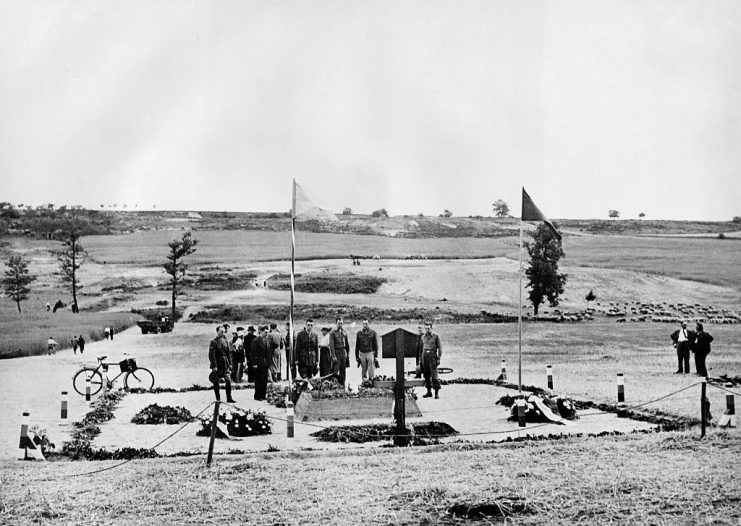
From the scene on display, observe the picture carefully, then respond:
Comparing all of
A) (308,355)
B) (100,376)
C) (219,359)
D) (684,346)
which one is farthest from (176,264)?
(684,346)

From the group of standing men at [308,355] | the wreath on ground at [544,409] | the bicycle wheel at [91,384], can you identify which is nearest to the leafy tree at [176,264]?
the bicycle wheel at [91,384]

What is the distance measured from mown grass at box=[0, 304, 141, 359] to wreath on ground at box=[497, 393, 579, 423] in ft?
49.8

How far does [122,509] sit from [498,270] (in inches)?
1914

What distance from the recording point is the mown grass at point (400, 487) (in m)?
9.02

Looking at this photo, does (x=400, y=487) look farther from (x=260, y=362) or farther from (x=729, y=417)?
(x=260, y=362)

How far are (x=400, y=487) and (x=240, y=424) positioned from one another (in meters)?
5.53

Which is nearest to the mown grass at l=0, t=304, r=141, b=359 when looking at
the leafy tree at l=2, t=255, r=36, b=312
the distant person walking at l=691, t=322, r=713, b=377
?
the leafy tree at l=2, t=255, r=36, b=312

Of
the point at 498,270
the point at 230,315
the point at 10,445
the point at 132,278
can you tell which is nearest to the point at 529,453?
the point at 10,445

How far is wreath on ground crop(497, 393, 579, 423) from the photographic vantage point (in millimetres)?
15844

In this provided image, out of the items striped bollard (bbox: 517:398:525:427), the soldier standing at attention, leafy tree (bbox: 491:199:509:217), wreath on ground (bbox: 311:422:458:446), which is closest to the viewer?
wreath on ground (bbox: 311:422:458:446)

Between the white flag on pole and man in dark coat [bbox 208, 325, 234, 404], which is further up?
the white flag on pole

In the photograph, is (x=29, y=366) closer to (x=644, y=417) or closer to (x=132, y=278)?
(x=644, y=417)

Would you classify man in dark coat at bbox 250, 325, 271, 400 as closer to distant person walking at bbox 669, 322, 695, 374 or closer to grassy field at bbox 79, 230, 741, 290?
distant person walking at bbox 669, 322, 695, 374

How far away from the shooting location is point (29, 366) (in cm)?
2431
